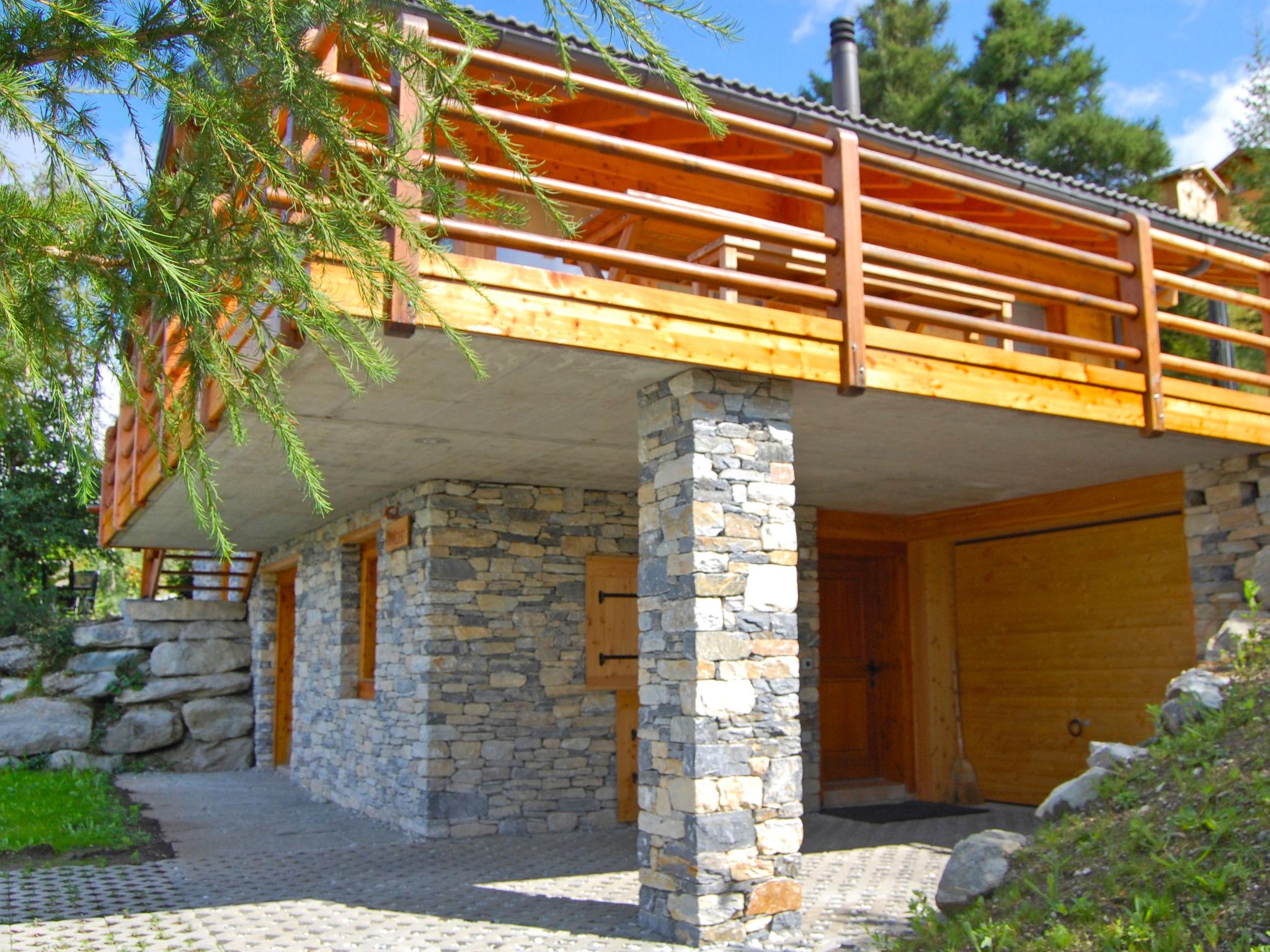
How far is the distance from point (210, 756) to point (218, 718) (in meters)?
0.49

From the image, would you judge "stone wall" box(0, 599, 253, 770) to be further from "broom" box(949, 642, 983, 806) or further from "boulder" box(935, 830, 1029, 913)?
"boulder" box(935, 830, 1029, 913)

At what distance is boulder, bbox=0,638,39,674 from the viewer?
46.6 feet

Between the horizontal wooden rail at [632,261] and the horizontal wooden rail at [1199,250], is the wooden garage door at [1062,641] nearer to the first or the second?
the horizontal wooden rail at [1199,250]

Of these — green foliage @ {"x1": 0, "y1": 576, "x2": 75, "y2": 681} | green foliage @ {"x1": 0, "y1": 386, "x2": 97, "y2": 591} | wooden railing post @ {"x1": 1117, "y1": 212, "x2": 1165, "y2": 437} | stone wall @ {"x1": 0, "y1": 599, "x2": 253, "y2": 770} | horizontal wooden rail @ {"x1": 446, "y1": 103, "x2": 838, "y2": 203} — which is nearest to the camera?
horizontal wooden rail @ {"x1": 446, "y1": 103, "x2": 838, "y2": 203}

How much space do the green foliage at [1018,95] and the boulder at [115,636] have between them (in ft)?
53.9

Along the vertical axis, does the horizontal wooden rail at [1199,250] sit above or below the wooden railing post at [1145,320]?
above

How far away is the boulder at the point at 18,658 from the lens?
46.6 feet

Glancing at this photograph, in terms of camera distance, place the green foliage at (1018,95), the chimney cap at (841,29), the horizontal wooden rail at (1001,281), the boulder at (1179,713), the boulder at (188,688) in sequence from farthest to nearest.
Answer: the green foliage at (1018,95)
the boulder at (188,688)
the chimney cap at (841,29)
the horizontal wooden rail at (1001,281)
the boulder at (1179,713)

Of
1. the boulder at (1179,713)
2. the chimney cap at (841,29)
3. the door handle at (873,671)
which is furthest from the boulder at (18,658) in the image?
the boulder at (1179,713)

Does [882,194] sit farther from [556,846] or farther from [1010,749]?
[556,846]

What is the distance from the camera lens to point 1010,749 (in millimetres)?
10539

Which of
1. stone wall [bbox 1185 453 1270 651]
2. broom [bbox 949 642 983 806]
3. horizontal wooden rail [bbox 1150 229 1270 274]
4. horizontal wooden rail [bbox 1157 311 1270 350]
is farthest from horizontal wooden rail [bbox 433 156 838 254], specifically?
broom [bbox 949 642 983 806]

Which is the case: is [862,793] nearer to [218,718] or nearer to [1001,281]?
[1001,281]

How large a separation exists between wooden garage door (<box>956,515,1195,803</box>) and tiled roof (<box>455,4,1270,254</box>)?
8.59ft
